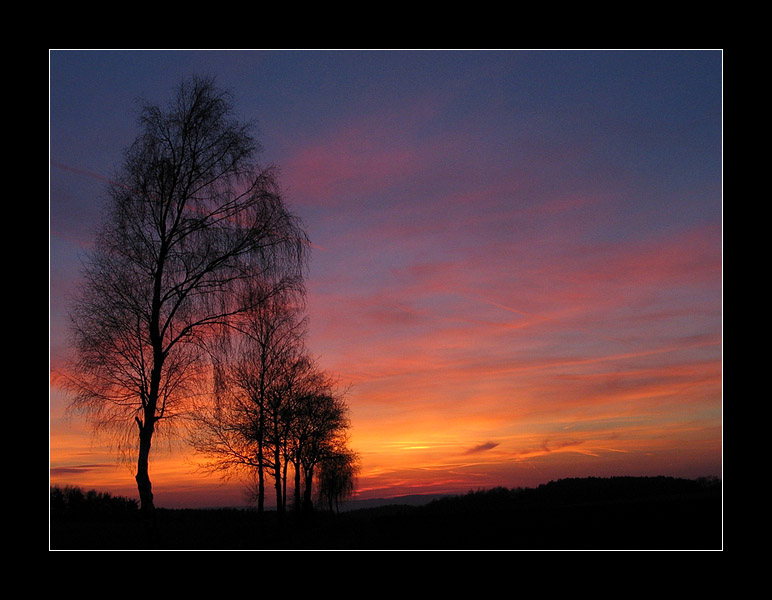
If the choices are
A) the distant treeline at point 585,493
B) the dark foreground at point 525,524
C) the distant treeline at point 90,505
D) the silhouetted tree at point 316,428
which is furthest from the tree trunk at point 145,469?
the silhouetted tree at point 316,428

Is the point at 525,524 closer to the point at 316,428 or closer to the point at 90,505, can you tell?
the point at 90,505

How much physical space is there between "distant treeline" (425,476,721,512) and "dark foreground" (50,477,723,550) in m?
0.03

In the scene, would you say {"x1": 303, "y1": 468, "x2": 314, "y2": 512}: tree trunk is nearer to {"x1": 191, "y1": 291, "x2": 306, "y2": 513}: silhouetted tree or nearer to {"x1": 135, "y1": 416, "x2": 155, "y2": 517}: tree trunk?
{"x1": 191, "y1": 291, "x2": 306, "y2": 513}: silhouetted tree

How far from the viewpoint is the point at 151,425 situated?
1566 cm

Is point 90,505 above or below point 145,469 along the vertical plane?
below

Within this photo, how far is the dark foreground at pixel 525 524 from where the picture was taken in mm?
14695

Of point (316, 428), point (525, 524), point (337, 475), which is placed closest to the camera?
point (525, 524)

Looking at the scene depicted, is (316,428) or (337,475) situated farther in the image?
(337,475)

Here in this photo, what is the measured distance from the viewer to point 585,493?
1773 centimetres

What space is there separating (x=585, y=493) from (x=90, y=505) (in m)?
13.3

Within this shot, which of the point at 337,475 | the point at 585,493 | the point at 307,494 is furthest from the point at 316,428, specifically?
the point at 585,493
